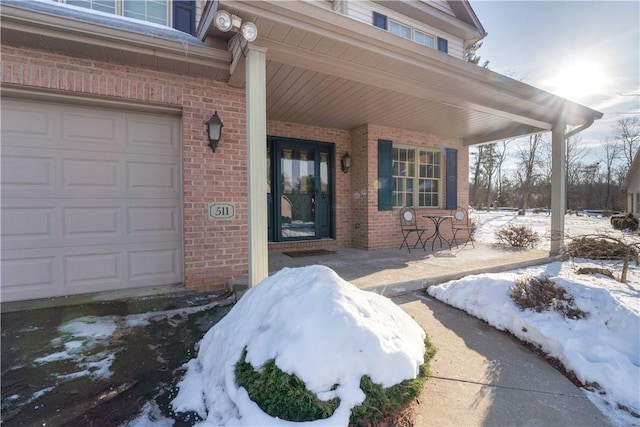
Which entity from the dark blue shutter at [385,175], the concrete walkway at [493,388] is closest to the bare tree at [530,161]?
the dark blue shutter at [385,175]

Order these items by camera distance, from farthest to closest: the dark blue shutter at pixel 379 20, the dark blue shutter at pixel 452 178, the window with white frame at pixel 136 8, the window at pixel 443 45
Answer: the window at pixel 443 45 → the dark blue shutter at pixel 452 178 → the dark blue shutter at pixel 379 20 → the window with white frame at pixel 136 8

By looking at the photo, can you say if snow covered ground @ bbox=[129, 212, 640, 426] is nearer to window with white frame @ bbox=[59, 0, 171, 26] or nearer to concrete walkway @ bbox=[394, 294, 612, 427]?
concrete walkway @ bbox=[394, 294, 612, 427]

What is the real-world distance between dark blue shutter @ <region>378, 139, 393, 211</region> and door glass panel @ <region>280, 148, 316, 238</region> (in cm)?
136

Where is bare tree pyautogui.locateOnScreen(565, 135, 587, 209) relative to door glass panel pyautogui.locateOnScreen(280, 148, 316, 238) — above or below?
above

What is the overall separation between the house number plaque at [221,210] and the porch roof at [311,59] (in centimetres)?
149

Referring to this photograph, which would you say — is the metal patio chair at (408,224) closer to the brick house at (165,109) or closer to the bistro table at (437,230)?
the bistro table at (437,230)

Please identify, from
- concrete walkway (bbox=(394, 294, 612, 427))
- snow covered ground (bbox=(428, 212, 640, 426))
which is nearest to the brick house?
concrete walkway (bbox=(394, 294, 612, 427))

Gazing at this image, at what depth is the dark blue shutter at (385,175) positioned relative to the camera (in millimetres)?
5945

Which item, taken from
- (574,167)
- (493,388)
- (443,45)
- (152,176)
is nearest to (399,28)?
(443,45)

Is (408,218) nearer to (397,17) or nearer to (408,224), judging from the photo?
(408,224)

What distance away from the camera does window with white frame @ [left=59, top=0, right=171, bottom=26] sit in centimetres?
376

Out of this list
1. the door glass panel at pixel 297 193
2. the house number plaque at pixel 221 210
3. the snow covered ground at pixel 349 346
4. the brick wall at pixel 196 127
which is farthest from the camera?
the door glass panel at pixel 297 193

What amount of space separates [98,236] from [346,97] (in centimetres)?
363

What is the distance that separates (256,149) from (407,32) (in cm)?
654
